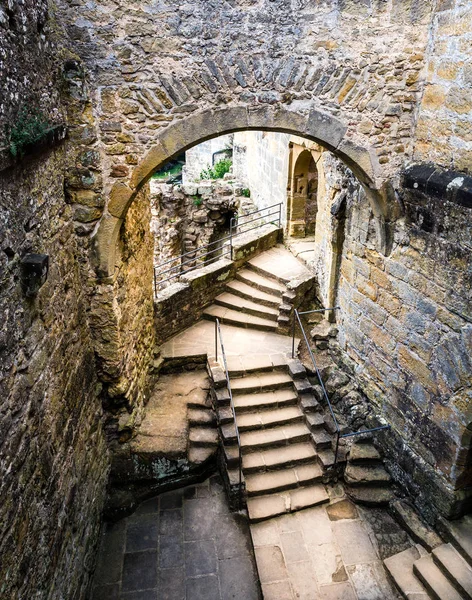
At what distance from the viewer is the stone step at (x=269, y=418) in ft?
18.9

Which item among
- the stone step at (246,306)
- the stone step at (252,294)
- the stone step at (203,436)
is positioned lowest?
the stone step at (203,436)

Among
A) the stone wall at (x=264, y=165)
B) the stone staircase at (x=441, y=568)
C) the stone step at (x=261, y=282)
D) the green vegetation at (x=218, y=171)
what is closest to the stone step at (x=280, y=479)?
the stone staircase at (x=441, y=568)

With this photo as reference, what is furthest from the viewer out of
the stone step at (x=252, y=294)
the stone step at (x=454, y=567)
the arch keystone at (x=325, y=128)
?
the stone step at (x=252, y=294)

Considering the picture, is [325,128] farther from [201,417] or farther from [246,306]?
[246,306]

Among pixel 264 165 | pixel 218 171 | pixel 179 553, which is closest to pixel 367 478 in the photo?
pixel 179 553

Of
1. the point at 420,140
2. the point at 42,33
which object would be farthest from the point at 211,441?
the point at 42,33

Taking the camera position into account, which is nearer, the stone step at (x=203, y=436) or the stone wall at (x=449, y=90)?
the stone wall at (x=449, y=90)

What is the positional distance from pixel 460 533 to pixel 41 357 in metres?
4.15

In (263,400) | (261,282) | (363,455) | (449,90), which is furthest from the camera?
(261,282)

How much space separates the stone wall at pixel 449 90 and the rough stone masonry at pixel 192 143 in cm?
1

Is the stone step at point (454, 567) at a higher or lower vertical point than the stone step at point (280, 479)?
higher

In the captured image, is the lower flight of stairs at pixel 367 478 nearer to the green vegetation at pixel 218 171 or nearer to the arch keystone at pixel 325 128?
the arch keystone at pixel 325 128

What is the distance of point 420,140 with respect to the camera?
4.37 m

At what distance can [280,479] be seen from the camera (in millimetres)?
5422
